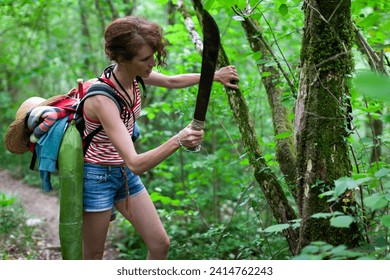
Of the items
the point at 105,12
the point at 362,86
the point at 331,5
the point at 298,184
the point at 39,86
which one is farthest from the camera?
the point at 39,86

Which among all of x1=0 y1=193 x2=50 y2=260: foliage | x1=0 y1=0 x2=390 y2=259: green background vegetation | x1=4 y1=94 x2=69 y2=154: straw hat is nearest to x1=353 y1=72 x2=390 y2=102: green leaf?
x1=0 y1=0 x2=390 y2=259: green background vegetation

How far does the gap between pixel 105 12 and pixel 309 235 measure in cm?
746

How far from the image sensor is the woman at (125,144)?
2.88 metres

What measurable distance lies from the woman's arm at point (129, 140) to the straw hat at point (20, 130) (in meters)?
0.57

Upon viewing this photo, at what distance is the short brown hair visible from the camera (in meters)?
3.04

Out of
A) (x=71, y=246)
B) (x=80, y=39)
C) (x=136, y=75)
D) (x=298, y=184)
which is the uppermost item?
(x=80, y=39)

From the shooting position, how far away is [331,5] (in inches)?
111

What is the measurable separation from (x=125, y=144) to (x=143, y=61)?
22.4 inches

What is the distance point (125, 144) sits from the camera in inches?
114

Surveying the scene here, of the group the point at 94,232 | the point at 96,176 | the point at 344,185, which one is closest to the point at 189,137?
the point at 96,176

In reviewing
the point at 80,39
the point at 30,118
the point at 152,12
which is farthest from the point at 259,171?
the point at 152,12

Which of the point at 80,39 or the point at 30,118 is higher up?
the point at 80,39

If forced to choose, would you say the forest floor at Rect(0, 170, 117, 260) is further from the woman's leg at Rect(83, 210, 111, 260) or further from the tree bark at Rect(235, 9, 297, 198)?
the tree bark at Rect(235, 9, 297, 198)

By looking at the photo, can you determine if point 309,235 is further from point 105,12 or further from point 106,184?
point 105,12
